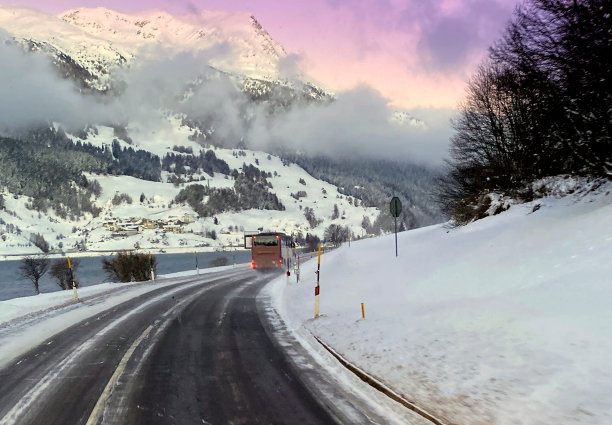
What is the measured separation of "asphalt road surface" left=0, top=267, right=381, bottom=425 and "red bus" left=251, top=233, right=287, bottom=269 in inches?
1203

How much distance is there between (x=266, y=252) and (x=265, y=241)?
1.29 metres

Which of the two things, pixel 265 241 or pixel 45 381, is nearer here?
pixel 45 381

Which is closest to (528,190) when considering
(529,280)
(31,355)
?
(529,280)

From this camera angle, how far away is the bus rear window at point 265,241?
44.4 metres

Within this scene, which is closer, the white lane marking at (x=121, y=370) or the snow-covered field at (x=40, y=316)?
the white lane marking at (x=121, y=370)

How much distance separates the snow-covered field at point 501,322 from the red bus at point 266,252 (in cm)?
2592

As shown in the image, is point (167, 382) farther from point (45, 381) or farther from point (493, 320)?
point (493, 320)

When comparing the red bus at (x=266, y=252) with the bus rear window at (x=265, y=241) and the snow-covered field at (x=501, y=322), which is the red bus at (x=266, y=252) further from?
the snow-covered field at (x=501, y=322)

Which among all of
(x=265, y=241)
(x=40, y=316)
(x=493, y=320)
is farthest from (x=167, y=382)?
(x=265, y=241)

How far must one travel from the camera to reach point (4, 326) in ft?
47.0

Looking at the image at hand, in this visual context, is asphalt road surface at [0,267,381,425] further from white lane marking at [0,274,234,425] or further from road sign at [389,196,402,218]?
road sign at [389,196,402,218]

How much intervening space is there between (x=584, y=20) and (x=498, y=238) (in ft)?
25.9

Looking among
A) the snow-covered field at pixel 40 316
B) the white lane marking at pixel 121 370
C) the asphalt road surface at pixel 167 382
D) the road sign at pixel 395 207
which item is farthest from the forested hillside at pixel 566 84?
the snow-covered field at pixel 40 316

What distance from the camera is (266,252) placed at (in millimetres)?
44125
